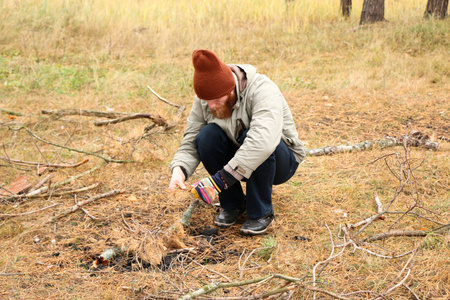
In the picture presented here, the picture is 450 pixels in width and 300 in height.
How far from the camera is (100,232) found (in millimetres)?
2637

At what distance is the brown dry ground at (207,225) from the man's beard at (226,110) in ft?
2.48

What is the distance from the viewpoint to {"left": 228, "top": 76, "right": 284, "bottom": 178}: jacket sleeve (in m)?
2.20

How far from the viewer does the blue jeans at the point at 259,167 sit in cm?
240

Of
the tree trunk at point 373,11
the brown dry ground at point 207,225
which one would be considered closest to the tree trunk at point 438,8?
the tree trunk at point 373,11

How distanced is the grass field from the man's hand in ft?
0.94

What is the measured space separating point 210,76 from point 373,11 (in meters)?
6.24

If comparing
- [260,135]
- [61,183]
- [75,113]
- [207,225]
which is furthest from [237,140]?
[75,113]

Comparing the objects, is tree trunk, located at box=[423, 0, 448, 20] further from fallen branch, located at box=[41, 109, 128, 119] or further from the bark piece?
the bark piece

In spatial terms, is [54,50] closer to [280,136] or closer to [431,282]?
[280,136]

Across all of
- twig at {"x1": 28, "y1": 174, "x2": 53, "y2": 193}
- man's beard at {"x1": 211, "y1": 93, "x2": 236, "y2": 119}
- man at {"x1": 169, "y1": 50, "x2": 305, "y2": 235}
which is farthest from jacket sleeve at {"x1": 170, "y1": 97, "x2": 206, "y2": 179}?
twig at {"x1": 28, "y1": 174, "x2": 53, "y2": 193}

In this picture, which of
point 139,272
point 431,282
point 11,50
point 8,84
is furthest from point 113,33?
point 431,282

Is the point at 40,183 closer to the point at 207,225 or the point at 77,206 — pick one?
the point at 77,206

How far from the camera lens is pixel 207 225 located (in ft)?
8.98

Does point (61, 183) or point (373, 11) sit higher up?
point (373, 11)
